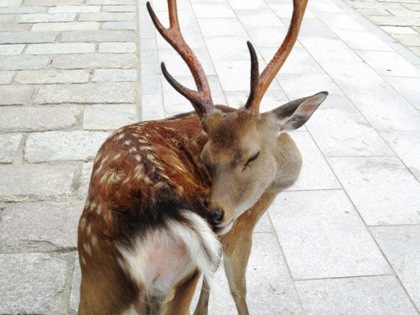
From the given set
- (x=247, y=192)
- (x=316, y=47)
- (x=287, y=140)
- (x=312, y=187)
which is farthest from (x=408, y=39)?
(x=247, y=192)

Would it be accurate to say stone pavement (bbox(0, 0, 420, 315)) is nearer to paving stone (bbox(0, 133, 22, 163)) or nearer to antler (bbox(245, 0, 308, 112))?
paving stone (bbox(0, 133, 22, 163))

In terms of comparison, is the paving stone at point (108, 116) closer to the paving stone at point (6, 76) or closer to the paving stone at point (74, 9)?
the paving stone at point (6, 76)

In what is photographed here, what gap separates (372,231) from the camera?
3.36 m

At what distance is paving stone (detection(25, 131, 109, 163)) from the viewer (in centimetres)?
398

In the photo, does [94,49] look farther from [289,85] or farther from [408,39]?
[408,39]

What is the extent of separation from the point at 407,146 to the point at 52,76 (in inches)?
135

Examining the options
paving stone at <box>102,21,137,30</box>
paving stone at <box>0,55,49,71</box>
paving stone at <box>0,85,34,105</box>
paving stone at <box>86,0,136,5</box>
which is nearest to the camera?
paving stone at <box>0,85,34,105</box>

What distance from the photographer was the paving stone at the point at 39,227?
3.10 m

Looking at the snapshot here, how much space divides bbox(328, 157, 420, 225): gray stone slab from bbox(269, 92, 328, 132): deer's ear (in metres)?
1.30

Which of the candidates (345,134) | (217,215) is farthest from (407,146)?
(217,215)

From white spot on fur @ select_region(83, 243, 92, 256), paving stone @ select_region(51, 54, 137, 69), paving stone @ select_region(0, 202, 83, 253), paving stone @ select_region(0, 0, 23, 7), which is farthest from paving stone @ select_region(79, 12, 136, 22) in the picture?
white spot on fur @ select_region(83, 243, 92, 256)

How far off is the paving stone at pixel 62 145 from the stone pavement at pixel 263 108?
0.01 meters

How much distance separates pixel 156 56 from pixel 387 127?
2618mm

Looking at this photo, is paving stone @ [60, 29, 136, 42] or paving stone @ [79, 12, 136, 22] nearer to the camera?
paving stone @ [60, 29, 136, 42]
